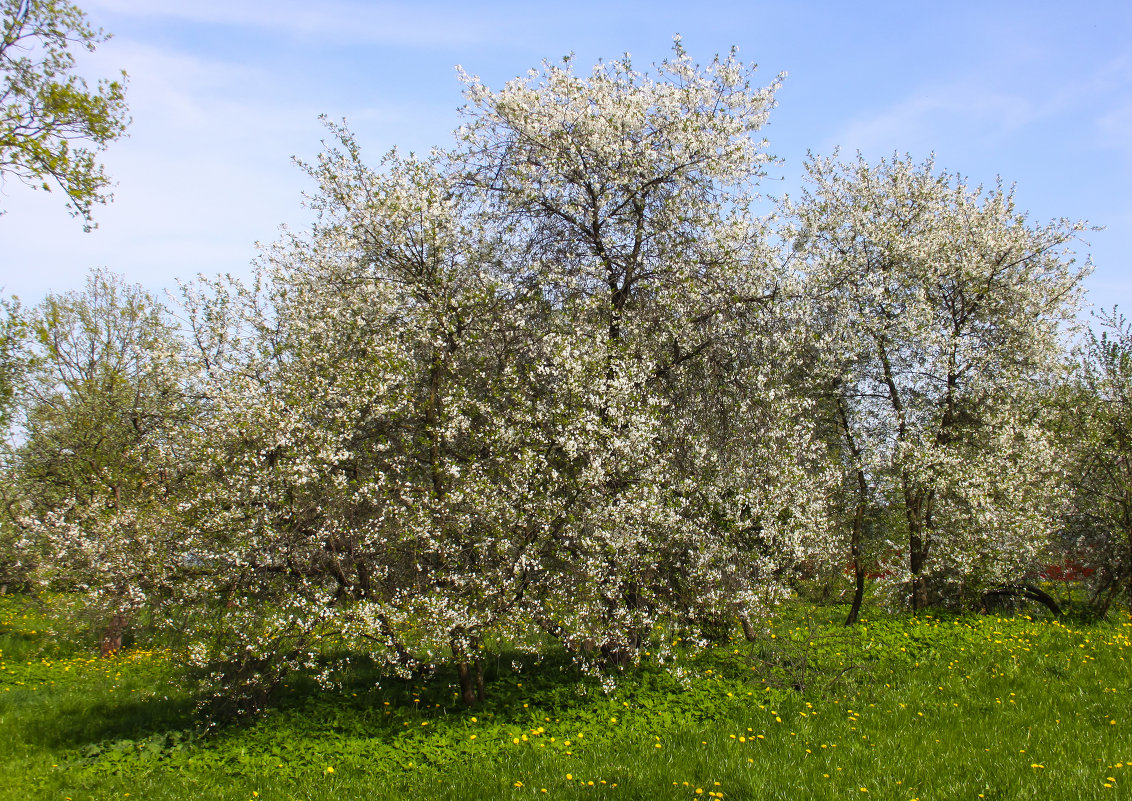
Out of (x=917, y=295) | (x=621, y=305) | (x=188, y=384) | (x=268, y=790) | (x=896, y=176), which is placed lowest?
(x=268, y=790)

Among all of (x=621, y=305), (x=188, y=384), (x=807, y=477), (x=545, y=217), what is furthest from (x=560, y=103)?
(x=188, y=384)

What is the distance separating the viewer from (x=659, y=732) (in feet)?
30.7

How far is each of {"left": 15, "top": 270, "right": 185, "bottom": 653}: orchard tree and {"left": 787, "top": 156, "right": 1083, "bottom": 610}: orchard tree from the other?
535 inches

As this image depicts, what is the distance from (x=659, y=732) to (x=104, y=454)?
15.1 meters

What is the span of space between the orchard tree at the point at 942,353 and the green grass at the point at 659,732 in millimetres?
3196

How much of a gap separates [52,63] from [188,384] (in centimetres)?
585

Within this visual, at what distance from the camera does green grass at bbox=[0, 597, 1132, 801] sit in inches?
296

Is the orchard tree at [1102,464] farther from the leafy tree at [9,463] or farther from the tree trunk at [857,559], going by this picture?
the leafy tree at [9,463]

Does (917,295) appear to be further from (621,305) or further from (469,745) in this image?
(469,745)

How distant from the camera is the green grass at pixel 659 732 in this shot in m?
7.52

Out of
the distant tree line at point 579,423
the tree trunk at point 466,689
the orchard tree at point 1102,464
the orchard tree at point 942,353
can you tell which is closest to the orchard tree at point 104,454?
the distant tree line at point 579,423

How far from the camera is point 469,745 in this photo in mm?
9219

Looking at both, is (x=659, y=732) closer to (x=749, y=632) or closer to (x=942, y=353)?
(x=749, y=632)

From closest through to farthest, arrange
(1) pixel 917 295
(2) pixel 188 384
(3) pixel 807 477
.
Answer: (3) pixel 807 477, (2) pixel 188 384, (1) pixel 917 295
